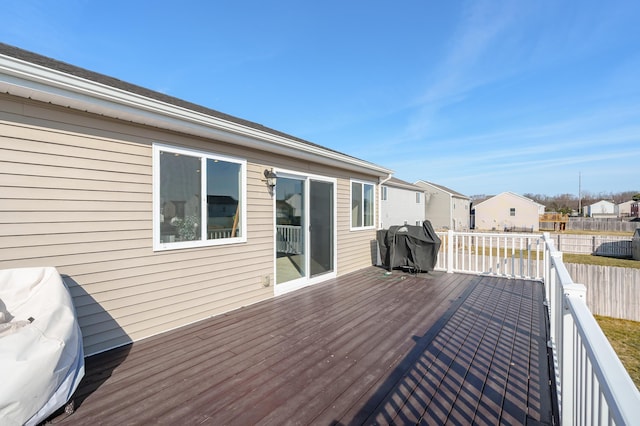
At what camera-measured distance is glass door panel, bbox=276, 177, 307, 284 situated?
496cm

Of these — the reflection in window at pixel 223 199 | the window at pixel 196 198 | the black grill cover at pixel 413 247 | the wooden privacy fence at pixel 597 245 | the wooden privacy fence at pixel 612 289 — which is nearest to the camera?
the window at pixel 196 198

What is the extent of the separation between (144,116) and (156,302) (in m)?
1.99

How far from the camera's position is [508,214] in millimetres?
28922

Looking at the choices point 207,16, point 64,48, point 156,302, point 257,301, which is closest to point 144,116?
point 156,302

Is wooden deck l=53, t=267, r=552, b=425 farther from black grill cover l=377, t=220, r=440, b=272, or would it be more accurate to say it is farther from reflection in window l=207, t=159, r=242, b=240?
black grill cover l=377, t=220, r=440, b=272

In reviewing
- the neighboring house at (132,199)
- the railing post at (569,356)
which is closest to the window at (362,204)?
the neighboring house at (132,199)

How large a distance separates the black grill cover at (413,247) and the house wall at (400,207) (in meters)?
8.23

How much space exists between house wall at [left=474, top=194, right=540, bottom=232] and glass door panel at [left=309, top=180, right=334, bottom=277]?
28252mm

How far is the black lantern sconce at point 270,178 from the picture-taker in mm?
4500

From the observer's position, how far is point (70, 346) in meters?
1.97

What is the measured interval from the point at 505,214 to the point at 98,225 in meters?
33.1

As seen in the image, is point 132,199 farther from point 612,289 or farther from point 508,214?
point 508,214

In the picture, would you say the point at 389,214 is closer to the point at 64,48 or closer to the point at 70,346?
the point at 64,48

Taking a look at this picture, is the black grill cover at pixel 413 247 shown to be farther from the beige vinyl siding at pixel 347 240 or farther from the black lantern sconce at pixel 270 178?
the black lantern sconce at pixel 270 178
